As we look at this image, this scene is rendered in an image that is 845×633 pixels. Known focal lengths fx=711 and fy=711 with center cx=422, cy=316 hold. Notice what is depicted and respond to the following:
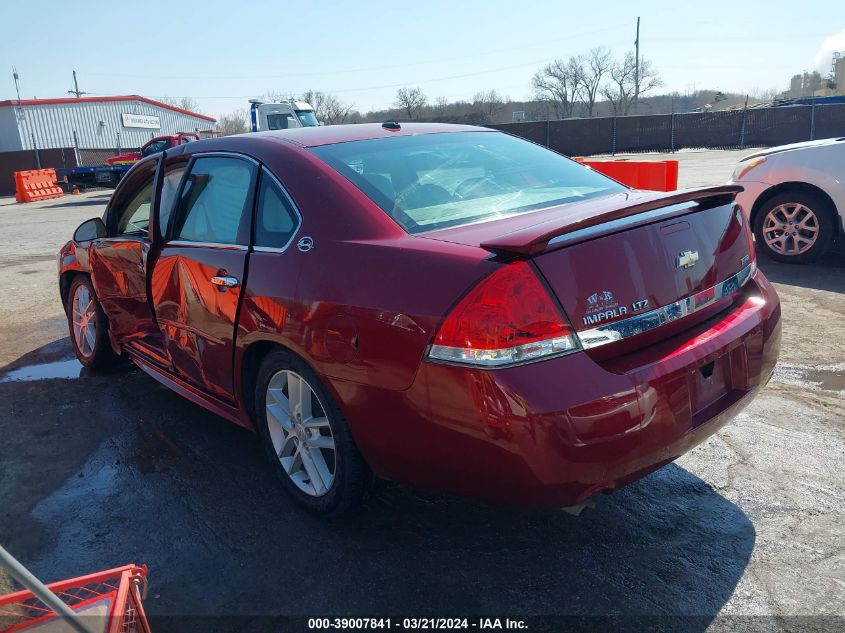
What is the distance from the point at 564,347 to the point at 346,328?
805 millimetres

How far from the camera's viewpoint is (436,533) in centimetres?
295

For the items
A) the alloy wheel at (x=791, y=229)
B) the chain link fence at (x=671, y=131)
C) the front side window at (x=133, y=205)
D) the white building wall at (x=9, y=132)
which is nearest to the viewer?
the front side window at (x=133, y=205)

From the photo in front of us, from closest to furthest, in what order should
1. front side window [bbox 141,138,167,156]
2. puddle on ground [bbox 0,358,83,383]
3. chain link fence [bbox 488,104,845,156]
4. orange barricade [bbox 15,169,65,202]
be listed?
puddle on ground [bbox 0,358,83,383] → front side window [bbox 141,138,167,156] → orange barricade [bbox 15,169,65,202] → chain link fence [bbox 488,104,845,156]

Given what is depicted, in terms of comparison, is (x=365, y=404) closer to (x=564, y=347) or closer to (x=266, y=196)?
(x=564, y=347)

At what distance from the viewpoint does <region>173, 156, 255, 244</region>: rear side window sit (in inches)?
132

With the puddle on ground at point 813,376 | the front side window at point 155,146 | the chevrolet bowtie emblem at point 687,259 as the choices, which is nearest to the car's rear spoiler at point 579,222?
the chevrolet bowtie emblem at point 687,259

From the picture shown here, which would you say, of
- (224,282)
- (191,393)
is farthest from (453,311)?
(191,393)

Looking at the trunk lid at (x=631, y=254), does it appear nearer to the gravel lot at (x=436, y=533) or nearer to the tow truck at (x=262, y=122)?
the gravel lot at (x=436, y=533)

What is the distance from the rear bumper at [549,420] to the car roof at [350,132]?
1.36 m

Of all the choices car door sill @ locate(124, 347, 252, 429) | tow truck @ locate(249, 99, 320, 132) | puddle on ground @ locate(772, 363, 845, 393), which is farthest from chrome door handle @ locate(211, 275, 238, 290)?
tow truck @ locate(249, 99, 320, 132)

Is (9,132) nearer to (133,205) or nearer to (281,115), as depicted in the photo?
(281,115)

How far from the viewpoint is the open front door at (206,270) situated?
3289 millimetres

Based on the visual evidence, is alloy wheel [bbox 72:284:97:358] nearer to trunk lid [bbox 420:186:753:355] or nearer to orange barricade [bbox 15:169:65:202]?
trunk lid [bbox 420:186:753:355]

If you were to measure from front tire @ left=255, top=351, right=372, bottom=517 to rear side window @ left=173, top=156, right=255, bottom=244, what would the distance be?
693mm
